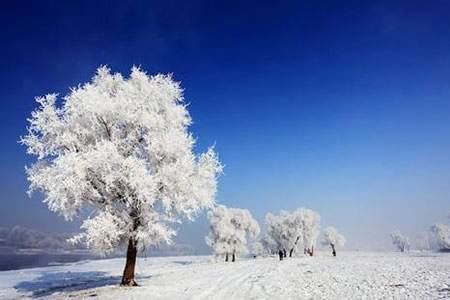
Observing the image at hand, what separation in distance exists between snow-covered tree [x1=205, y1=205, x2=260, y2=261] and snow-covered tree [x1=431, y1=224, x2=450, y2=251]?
9695cm

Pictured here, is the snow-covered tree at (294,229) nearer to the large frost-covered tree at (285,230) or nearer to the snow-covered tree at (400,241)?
the large frost-covered tree at (285,230)

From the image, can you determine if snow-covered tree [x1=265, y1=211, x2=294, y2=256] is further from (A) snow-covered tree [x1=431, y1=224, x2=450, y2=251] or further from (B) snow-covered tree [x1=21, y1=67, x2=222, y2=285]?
(B) snow-covered tree [x1=21, y1=67, x2=222, y2=285]

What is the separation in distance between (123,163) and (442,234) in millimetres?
159421

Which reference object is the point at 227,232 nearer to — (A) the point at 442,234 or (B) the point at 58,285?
(B) the point at 58,285

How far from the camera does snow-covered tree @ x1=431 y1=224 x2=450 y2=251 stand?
14238cm

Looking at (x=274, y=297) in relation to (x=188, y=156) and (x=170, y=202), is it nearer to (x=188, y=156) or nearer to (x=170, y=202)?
(x=170, y=202)

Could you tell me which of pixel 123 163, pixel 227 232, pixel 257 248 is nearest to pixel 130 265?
pixel 123 163

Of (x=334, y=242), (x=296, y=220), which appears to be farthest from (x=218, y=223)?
(x=334, y=242)

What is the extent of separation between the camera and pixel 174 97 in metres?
26.3

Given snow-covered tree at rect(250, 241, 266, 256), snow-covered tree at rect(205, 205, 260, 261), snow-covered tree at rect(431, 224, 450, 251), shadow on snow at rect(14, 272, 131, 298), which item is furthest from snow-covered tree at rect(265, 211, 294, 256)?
shadow on snow at rect(14, 272, 131, 298)

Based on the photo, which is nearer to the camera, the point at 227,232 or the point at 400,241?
the point at 227,232

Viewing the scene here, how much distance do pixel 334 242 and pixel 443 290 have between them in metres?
123

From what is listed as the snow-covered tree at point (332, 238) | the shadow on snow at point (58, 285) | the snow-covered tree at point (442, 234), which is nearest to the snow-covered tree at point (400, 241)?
the snow-covered tree at point (442, 234)

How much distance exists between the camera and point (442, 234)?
143 metres
